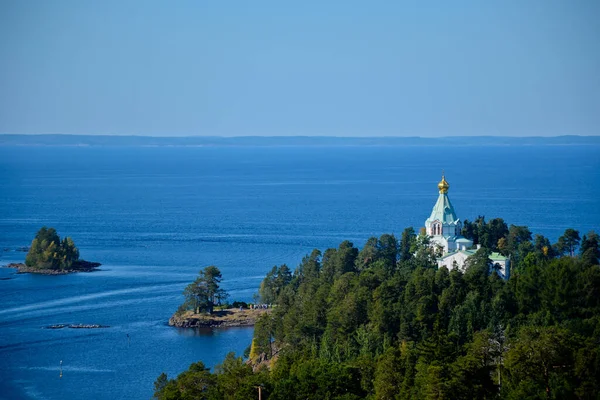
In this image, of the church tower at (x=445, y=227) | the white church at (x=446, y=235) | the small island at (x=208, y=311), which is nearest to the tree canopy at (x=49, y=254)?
the small island at (x=208, y=311)

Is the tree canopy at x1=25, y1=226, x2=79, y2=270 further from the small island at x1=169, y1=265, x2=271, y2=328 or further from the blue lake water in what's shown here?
the small island at x1=169, y1=265, x2=271, y2=328

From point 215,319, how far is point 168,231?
34.5 meters

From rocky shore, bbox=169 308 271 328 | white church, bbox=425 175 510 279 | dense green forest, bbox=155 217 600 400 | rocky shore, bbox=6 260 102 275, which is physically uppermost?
white church, bbox=425 175 510 279

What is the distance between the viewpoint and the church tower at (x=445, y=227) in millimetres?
49781

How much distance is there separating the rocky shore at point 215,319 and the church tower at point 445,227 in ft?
33.7

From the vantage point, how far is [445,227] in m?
50.1

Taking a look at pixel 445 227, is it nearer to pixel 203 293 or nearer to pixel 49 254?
pixel 203 293

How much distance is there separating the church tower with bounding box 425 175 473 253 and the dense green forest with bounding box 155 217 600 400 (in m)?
0.81

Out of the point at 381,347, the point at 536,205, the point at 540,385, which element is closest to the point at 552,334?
the point at 540,385

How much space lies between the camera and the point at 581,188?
126000 millimetres

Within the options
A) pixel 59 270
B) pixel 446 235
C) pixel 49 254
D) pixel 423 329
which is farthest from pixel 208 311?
pixel 423 329

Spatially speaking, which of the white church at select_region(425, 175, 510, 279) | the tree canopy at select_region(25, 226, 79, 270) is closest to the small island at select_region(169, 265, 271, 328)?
the white church at select_region(425, 175, 510, 279)

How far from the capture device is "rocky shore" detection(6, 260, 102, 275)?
6869 cm

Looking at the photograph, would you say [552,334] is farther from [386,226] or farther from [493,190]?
[493,190]
